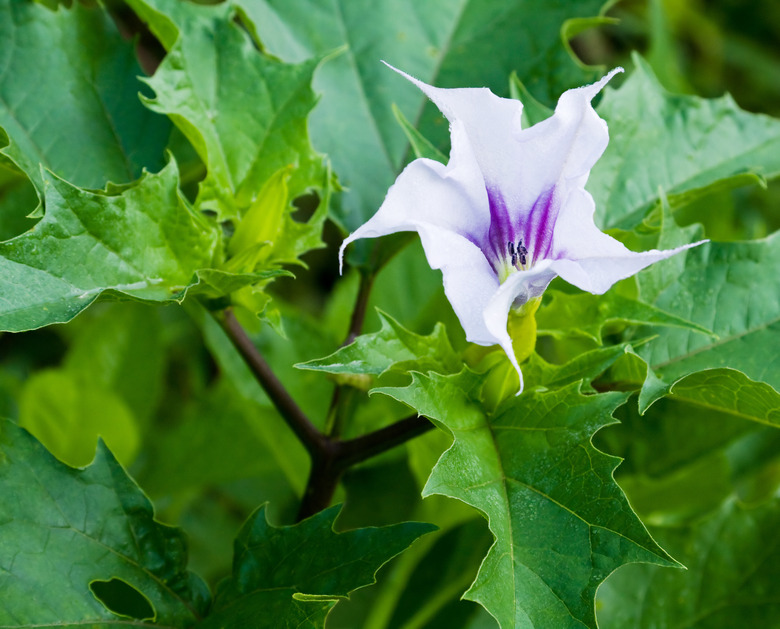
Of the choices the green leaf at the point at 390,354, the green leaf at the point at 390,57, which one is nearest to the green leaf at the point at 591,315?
the green leaf at the point at 390,354

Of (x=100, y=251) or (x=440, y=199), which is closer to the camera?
(x=440, y=199)

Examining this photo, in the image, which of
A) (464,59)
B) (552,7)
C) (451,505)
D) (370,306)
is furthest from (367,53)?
(451,505)

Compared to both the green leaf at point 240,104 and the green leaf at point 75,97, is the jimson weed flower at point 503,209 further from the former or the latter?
the green leaf at point 75,97

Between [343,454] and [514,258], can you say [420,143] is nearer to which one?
[514,258]

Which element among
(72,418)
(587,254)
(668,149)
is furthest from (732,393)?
(72,418)

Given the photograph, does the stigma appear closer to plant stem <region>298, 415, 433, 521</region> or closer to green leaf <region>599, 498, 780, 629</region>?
plant stem <region>298, 415, 433, 521</region>

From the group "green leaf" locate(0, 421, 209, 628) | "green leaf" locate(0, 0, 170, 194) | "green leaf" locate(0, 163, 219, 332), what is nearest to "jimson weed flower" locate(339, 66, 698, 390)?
"green leaf" locate(0, 163, 219, 332)

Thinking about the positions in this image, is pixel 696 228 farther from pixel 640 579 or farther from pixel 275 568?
pixel 275 568
